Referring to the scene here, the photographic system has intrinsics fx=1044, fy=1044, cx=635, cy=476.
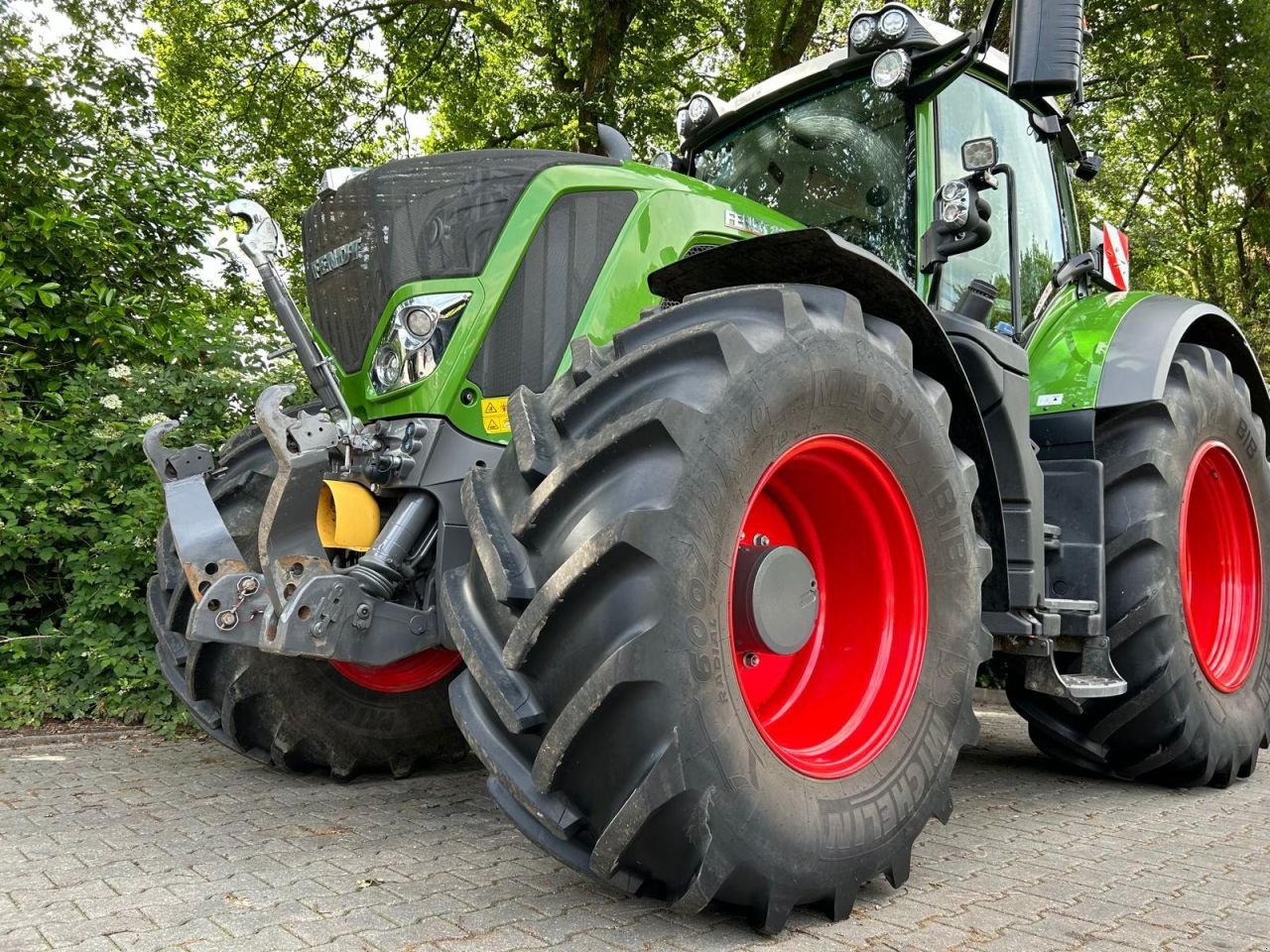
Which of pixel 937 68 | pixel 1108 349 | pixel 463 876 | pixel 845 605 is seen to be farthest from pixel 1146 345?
pixel 463 876

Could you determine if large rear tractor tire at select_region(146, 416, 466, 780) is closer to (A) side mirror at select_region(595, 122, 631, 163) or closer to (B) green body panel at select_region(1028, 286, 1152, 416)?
(A) side mirror at select_region(595, 122, 631, 163)

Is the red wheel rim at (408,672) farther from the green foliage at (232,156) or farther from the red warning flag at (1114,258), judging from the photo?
the red warning flag at (1114,258)

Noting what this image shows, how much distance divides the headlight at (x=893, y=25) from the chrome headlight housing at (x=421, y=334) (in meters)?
1.84

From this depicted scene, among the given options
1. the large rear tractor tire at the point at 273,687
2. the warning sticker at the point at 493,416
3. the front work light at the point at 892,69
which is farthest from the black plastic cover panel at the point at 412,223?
the front work light at the point at 892,69

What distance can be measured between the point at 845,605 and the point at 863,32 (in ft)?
7.14

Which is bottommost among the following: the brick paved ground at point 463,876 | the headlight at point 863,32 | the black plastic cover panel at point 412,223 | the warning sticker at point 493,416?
the brick paved ground at point 463,876

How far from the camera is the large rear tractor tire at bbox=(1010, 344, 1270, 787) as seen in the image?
3.74 metres

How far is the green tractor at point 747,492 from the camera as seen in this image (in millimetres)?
2139

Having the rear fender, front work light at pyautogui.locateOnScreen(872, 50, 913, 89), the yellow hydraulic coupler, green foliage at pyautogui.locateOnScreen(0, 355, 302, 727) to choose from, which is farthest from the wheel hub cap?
green foliage at pyautogui.locateOnScreen(0, 355, 302, 727)

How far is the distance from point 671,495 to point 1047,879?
1.60 meters

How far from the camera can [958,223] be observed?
3533mm

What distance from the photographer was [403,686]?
3.64 m

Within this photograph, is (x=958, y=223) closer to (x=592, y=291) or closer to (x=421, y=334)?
(x=592, y=291)

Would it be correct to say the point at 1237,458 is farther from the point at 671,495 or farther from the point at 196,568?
the point at 196,568
